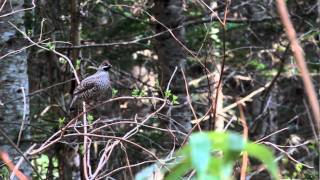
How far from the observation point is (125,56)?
9.69 m

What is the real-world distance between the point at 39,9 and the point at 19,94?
138 cm

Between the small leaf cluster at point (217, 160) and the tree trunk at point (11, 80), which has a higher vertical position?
the small leaf cluster at point (217, 160)

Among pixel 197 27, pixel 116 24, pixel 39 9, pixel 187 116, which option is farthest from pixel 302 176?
pixel 39 9

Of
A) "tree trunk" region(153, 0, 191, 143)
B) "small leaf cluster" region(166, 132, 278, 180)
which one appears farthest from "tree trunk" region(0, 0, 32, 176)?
"small leaf cluster" region(166, 132, 278, 180)

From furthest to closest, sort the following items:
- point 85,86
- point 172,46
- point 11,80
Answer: point 172,46 → point 11,80 → point 85,86

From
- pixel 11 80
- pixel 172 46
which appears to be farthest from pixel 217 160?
pixel 172 46

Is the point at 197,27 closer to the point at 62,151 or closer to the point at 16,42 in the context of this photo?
the point at 62,151

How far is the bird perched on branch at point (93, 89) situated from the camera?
5840 mm

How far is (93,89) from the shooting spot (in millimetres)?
5891

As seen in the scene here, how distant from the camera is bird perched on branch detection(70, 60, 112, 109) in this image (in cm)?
584

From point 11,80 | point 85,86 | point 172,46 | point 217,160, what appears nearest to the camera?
point 217,160

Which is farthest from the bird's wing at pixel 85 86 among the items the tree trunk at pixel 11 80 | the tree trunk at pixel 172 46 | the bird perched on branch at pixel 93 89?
the tree trunk at pixel 172 46

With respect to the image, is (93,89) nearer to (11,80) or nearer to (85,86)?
(85,86)

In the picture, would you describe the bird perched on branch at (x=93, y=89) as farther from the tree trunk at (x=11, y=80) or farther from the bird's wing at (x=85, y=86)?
the tree trunk at (x=11, y=80)
